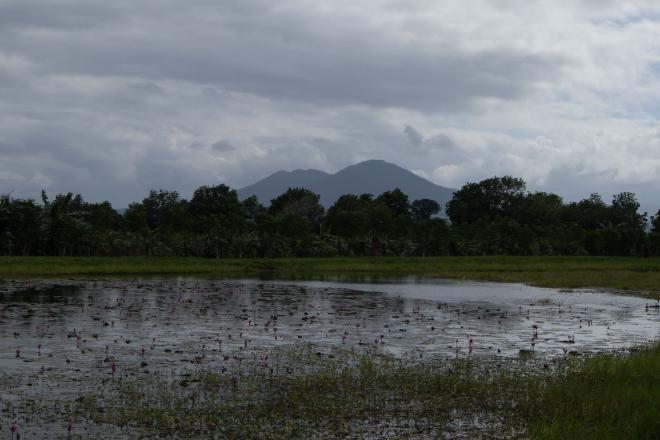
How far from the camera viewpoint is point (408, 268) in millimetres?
85312

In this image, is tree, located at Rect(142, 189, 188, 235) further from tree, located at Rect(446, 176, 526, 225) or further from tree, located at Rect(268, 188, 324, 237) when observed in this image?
tree, located at Rect(446, 176, 526, 225)

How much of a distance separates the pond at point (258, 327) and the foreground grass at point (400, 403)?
6.02 feet

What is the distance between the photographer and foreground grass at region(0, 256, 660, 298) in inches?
2467

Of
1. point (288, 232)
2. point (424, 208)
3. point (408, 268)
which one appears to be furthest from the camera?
point (424, 208)

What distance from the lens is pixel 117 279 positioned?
191 feet

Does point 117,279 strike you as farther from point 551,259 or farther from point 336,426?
point 551,259

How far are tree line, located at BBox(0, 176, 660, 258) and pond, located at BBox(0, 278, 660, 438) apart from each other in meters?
33.3

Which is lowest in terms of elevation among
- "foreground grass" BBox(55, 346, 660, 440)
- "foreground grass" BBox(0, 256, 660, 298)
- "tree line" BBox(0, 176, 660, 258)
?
"foreground grass" BBox(55, 346, 660, 440)

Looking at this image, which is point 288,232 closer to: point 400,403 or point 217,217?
point 217,217

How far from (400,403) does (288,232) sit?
82.2 metres

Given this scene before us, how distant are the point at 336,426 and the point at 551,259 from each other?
85672mm

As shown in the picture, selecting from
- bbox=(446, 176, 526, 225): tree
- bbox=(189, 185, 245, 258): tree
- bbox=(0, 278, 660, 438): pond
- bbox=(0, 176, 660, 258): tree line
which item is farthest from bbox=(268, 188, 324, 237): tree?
bbox=(0, 278, 660, 438): pond

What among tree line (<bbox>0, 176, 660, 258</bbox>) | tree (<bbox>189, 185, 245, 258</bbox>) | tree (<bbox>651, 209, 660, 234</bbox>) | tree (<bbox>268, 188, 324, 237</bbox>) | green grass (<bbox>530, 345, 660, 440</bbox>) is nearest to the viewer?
green grass (<bbox>530, 345, 660, 440</bbox>)

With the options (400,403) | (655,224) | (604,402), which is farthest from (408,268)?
(604,402)
